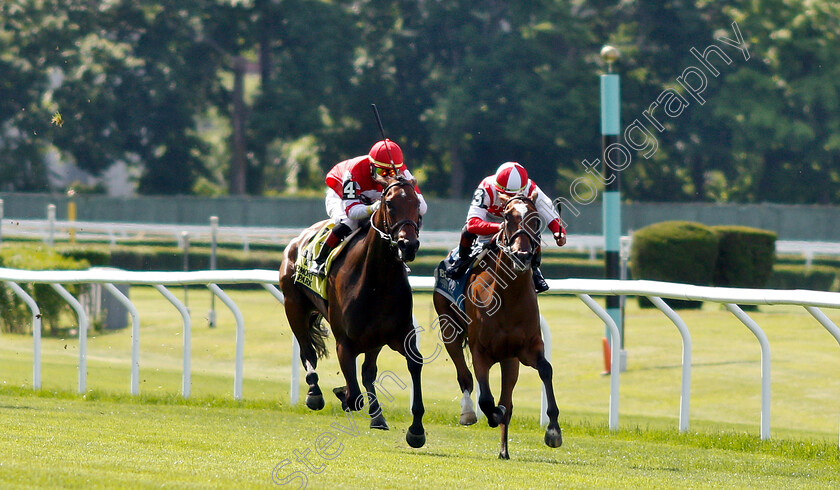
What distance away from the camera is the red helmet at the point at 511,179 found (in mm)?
5785

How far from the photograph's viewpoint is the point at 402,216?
210 inches

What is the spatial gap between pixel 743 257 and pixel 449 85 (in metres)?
16.2

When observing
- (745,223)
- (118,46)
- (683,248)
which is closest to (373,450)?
(683,248)

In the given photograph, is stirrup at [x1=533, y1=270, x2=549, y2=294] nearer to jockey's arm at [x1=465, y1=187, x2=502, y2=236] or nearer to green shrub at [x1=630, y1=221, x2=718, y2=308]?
jockey's arm at [x1=465, y1=187, x2=502, y2=236]

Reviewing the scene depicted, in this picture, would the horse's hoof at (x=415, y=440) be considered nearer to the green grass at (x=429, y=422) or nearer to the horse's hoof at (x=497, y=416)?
the green grass at (x=429, y=422)

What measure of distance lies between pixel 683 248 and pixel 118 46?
20634 mm

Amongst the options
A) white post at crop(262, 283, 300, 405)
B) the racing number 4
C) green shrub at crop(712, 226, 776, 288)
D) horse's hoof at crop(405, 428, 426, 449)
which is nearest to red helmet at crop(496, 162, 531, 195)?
the racing number 4

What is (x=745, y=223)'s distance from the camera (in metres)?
29.8

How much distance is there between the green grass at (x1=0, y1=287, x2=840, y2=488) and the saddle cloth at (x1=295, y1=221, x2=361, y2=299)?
855 mm

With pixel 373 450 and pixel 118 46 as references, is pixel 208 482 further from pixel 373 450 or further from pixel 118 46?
pixel 118 46

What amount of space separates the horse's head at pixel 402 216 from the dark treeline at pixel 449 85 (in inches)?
974

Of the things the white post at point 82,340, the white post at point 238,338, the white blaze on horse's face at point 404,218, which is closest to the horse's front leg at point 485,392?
the white blaze on horse's face at point 404,218

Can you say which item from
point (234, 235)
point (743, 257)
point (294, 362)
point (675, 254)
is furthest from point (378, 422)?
point (234, 235)

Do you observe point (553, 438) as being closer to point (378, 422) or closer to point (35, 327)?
point (378, 422)
